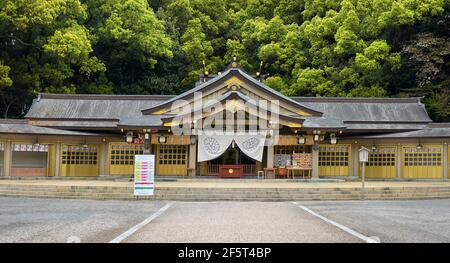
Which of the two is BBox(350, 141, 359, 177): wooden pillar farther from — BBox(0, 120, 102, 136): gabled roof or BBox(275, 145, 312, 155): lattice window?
BBox(0, 120, 102, 136): gabled roof

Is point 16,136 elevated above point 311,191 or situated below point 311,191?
above

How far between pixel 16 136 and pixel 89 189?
9721mm

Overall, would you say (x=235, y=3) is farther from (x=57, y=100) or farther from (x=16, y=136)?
(x=16, y=136)

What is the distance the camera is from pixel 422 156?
26828 millimetres

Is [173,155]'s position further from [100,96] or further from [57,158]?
[100,96]

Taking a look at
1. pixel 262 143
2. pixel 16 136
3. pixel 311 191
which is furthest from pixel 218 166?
pixel 16 136

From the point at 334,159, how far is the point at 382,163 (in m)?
2.68

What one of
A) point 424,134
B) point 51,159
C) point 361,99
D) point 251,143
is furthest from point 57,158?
point 424,134

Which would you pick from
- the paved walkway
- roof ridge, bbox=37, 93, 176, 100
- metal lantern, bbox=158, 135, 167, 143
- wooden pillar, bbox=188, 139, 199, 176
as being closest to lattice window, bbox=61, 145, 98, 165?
roof ridge, bbox=37, 93, 176, 100

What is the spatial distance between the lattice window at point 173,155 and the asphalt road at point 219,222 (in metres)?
10.2

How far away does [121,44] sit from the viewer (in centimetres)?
3947

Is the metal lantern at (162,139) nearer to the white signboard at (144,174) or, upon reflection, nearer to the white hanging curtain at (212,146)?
the white hanging curtain at (212,146)

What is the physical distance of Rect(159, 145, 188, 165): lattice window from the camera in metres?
26.6

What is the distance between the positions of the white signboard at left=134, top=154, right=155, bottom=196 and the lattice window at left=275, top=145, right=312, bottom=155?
10795mm
